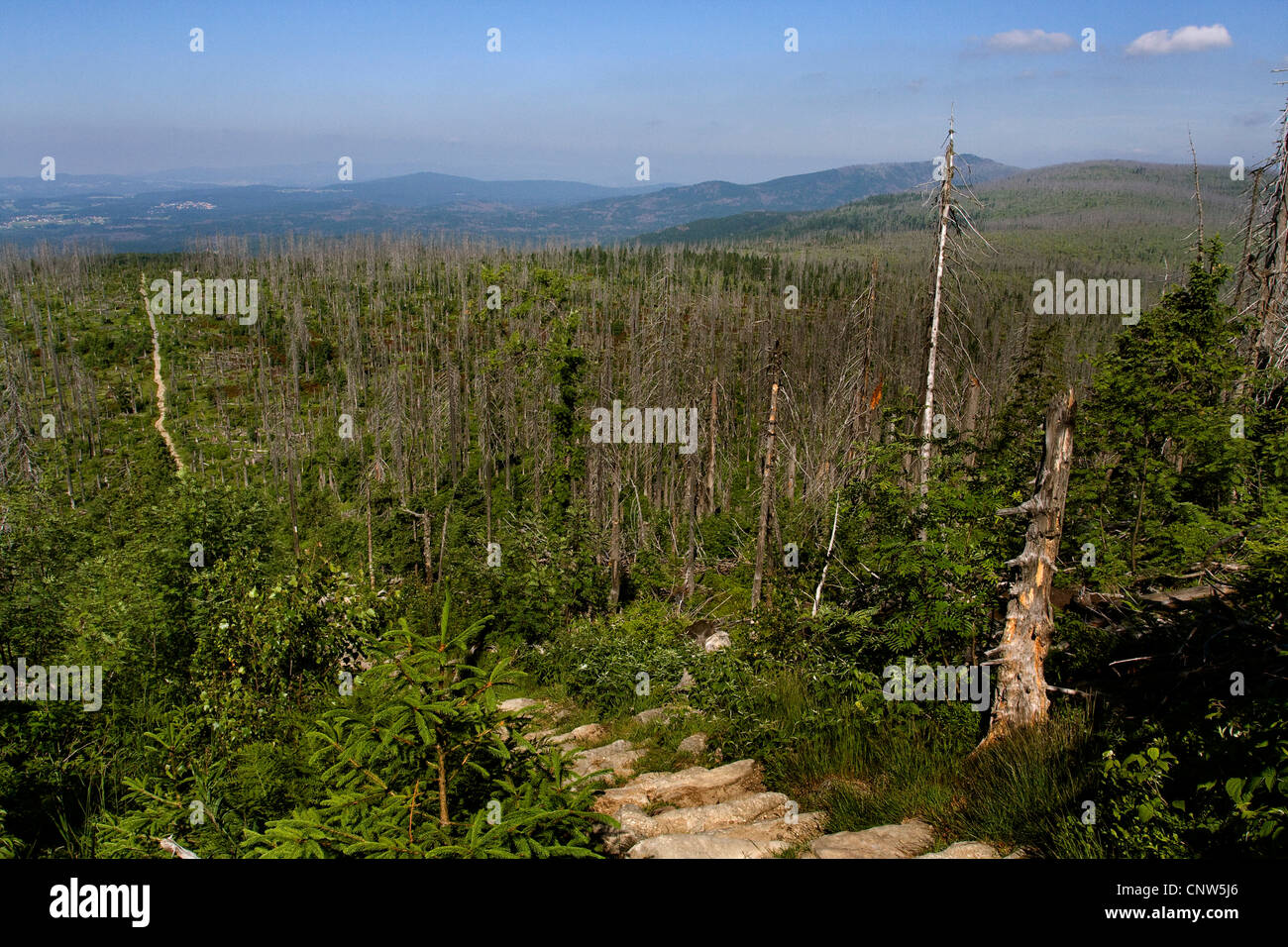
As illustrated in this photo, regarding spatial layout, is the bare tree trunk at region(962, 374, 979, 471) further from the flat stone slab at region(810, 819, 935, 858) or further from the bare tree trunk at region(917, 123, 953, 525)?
the flat stone slab at region(810, 819, 935, 858)

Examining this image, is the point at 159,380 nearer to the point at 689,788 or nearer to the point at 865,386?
the point at 865,386

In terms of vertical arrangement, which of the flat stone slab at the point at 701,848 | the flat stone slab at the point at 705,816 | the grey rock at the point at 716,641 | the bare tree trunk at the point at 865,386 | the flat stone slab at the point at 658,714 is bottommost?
the grey rock at the point at 716,641

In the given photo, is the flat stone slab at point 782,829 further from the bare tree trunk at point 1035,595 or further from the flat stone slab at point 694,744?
the flat stone slab at point 694,744

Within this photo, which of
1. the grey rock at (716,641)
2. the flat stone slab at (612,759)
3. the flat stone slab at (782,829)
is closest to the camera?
the flat stone slab at (782,829)

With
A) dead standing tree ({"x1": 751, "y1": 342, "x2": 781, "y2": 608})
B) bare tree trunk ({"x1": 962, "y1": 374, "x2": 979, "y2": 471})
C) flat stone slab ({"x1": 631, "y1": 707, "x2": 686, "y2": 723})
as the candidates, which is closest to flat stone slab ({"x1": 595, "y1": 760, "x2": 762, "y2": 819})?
flat stone slab ({"x1": 631, "y1": 707, "x2": 686, "y2": 723})

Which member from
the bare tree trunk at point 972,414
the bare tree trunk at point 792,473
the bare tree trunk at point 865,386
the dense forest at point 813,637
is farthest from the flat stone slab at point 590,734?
the bare tree trunk at point 865,386
